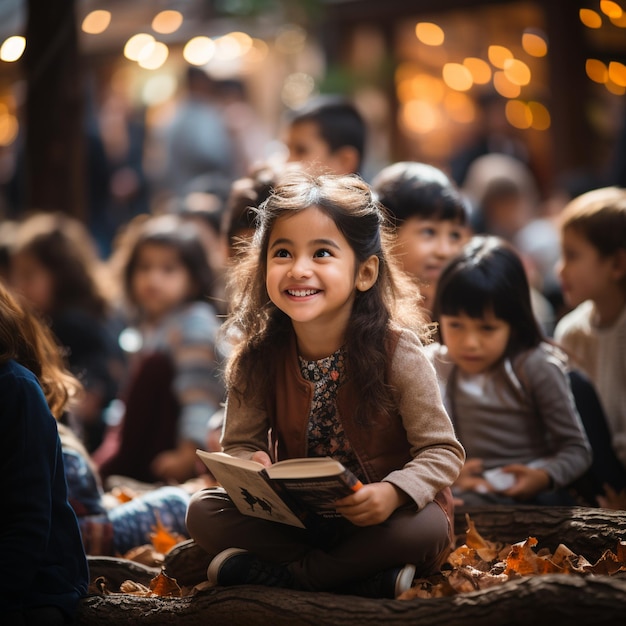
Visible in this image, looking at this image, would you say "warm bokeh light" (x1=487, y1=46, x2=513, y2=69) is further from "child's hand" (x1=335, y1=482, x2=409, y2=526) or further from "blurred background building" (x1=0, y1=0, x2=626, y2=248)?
"child's hand" (x1=335, y1=482, x2=409, y2=526)

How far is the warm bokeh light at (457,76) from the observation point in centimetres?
1193

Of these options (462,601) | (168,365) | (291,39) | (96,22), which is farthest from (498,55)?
(462,601)

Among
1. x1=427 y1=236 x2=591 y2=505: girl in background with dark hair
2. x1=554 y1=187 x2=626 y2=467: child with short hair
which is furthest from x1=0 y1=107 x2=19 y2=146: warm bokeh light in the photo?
x1=427 y1=236 x2=591 y2=505: girl in background with dark hair

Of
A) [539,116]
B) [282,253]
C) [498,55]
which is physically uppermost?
[498,55]

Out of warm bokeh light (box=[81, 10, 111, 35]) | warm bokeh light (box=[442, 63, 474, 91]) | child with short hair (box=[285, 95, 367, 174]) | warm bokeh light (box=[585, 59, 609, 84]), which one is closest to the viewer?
child with short hair (box=[285, 95, 367, 174])

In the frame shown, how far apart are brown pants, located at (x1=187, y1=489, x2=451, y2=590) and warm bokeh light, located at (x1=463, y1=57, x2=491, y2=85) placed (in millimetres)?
9361

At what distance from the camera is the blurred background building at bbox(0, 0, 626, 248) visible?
33.1 feet

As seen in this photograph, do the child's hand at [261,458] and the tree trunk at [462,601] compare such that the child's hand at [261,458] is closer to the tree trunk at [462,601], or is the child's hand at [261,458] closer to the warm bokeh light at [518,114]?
the tree trunk at [462,601]

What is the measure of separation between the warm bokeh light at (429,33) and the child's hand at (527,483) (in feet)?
26.7

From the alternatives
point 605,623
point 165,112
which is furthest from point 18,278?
point 165,112

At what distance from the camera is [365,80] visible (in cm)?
1000

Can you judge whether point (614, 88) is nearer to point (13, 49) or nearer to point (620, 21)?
point (620, 21)

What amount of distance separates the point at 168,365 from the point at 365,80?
534cm

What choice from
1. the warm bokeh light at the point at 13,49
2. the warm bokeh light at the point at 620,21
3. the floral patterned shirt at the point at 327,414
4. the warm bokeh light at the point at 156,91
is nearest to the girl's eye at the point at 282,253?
the floral patterned shirt at the point at 327,414
